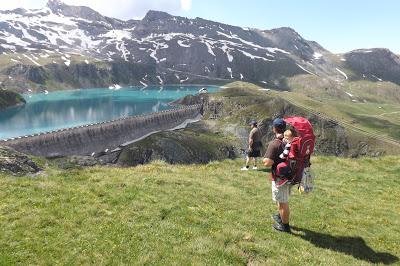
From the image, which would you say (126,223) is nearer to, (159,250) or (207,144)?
(159,250)

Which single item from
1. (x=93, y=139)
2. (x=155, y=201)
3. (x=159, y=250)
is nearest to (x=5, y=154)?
(x=155, y=201)

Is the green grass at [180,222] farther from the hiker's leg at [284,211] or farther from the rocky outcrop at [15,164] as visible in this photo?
the rocky outcrop at [15,164]

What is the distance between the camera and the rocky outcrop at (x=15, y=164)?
2644 cm

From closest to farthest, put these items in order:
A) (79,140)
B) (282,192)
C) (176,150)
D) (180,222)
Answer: (282,192), (180,222), (79,140), (176,150)

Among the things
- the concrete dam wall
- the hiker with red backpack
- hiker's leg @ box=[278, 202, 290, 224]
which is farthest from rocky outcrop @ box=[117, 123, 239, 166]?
the hiker with red backpack

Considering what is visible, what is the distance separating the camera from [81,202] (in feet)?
62.8

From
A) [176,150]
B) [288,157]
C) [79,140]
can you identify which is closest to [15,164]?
[288,157]

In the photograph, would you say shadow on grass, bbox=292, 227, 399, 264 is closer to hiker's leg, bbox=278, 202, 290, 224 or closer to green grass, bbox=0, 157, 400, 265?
green grass, bbox=0, 157, 400, 265

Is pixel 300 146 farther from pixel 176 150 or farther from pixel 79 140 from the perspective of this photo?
pixel 176 150

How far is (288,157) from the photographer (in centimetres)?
1689

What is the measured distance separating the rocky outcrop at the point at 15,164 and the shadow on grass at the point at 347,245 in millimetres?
19021

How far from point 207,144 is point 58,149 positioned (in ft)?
227

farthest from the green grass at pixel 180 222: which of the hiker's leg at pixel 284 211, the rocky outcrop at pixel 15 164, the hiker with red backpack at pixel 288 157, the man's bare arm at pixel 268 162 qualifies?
the rocky outcrop at pixel 15 164

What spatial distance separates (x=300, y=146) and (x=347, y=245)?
5133mm
